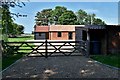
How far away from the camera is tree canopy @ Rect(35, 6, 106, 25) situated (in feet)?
288

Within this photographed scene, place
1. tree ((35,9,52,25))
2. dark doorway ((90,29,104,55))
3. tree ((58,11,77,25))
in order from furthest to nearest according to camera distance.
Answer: tree ((35,9,52,25))
tree ((58,11,77,25))
dark doorway ((90,29,104,55))

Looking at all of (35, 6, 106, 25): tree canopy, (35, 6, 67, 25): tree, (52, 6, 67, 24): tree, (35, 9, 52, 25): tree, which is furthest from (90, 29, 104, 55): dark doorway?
(52, 6, 67, 24): tree

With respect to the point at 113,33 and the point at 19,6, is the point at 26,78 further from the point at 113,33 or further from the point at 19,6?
the point at 113,33

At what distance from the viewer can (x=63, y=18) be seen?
88.5m

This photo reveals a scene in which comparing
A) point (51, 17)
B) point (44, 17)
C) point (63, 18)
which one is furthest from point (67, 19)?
point (44, 17)

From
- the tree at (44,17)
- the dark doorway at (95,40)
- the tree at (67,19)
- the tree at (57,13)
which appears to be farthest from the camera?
the tree at (57,13)

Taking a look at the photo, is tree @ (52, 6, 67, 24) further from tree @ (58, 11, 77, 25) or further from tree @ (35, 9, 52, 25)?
tree @ (58, 11, 77, 25)

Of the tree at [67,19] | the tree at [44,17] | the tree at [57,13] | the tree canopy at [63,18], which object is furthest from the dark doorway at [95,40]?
the tree at [57,13]

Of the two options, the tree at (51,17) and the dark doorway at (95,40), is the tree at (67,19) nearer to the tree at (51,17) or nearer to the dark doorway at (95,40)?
the tree at (51,17)

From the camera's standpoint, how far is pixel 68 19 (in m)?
87.2

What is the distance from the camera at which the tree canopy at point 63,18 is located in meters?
87.8

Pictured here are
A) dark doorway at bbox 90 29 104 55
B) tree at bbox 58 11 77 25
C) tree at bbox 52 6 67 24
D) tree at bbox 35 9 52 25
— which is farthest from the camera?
tree at bbox 52 6 67 24

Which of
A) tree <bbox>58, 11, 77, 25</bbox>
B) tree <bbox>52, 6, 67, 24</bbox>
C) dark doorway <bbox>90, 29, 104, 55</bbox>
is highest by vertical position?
tree <bbox>52, 6, 67, 24</bbox>

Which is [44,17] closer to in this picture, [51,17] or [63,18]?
[51,17]
